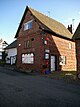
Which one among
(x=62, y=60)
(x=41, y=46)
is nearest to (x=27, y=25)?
(x=41, y=46)

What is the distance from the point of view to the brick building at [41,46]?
20109mm

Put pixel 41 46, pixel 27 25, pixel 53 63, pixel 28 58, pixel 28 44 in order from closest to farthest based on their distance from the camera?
1. pixel 41 46
2. pixel 53 63
3. pixel 28 58
4. pixel 28 44
5. pixel 27 25

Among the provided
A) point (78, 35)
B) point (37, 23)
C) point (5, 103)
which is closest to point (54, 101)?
point (5, 103)

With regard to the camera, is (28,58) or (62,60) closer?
(28,58)

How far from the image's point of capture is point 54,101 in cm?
665

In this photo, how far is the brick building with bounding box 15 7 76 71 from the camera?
20.1 meters

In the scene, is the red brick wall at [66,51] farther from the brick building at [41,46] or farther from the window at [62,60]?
the window at [62,60]

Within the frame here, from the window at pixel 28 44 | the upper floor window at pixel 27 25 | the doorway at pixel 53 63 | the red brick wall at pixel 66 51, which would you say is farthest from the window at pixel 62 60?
the upper floor window at pixel 27 25

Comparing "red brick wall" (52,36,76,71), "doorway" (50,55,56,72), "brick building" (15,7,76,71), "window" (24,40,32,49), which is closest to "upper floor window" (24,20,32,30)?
"brick building" (15,7,76,71)

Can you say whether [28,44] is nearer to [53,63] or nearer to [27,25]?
→ [27,25]

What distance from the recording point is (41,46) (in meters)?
19.8

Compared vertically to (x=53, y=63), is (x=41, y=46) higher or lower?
higher

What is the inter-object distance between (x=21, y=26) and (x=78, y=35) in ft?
41.3

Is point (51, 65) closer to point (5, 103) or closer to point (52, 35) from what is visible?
point (52, 35)
